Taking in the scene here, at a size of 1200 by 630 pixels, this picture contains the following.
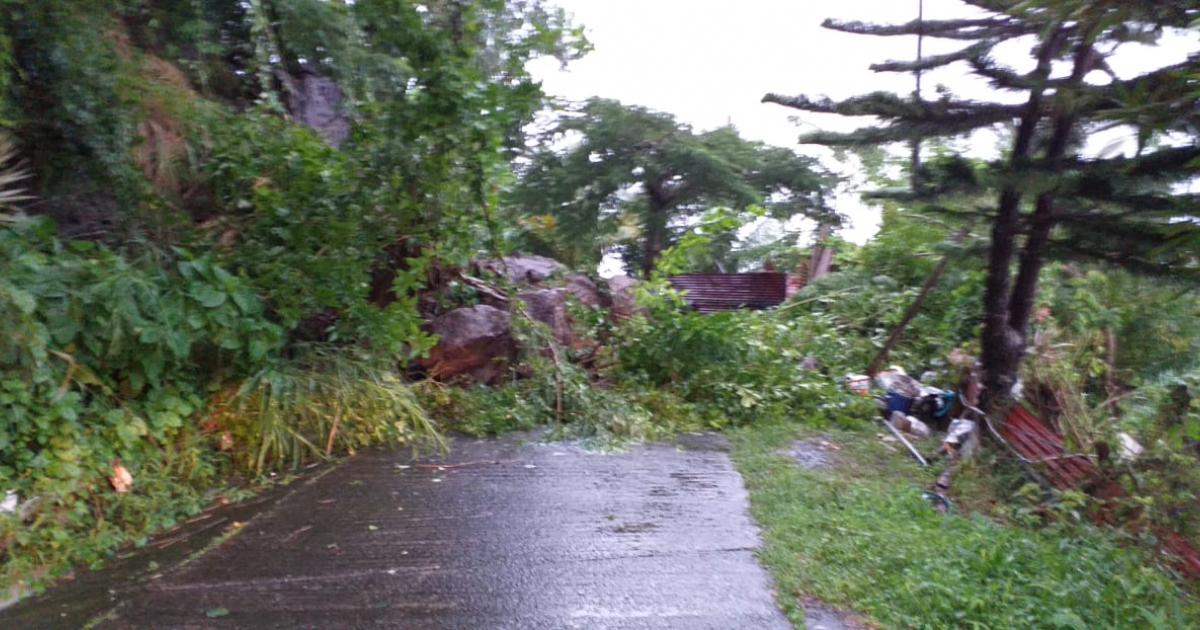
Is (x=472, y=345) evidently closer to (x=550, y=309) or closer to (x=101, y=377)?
(x=550, y=309)

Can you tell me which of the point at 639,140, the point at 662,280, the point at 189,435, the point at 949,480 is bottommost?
the point at 949,480

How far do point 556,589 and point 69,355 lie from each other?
112 inches

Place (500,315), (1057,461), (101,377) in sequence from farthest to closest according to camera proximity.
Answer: (500,315)
(1057,461)
(101,377)

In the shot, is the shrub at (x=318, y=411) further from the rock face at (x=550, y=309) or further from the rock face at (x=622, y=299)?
the rock face at (x=622, y=299)

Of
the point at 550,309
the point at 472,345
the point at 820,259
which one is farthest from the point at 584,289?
the point at 820,259

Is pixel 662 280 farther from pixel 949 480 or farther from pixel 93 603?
pixel 93 603

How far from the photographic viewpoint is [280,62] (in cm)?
714

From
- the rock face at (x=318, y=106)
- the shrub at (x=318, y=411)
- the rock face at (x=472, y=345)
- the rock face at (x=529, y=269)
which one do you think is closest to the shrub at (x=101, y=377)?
the shrub at (x=318, y=411)

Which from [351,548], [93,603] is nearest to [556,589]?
[351,548]

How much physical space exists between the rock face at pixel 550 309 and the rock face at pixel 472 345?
0.56 metres

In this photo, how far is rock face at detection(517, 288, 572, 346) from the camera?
873 centimetres

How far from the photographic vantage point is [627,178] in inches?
553

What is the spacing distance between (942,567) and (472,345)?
4.62 meters

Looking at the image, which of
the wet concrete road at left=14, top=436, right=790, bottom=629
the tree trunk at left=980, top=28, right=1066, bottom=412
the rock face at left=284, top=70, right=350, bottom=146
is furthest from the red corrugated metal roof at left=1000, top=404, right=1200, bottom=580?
the rock face at left=284, top=70, right=350, bottom=146
